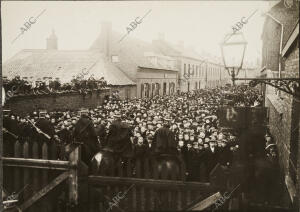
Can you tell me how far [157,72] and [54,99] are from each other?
2.45 m

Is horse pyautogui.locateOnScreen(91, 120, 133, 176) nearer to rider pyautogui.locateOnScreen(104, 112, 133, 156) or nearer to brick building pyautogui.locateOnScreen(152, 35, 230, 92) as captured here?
rider pyautogui.locateOnScreen(104, 112, 133, 156)

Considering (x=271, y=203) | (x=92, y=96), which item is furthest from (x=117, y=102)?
(x=271, y=203)

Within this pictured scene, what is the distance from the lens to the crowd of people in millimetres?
5754

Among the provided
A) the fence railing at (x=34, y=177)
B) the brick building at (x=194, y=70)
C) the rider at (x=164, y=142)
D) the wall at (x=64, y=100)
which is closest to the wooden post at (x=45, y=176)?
the fence railing at (x=34, y=177)

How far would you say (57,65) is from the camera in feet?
28.5

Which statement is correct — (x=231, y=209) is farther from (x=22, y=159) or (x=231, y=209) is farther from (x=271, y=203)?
(x=22, y=159)

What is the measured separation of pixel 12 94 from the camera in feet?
19.9

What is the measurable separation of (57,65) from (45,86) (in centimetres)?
137

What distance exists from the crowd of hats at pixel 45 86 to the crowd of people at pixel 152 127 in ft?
1.79

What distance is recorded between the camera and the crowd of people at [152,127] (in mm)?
5754

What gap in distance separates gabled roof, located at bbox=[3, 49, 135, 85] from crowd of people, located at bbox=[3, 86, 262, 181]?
0.91 metres

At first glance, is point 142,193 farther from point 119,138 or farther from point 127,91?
point 127,91

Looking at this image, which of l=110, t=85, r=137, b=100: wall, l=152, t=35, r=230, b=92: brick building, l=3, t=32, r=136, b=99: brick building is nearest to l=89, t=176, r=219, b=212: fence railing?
l=3, t=32, r=136, b=99: brick building

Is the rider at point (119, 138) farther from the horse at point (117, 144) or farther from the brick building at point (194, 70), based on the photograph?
the brick building at point (194, 70)
